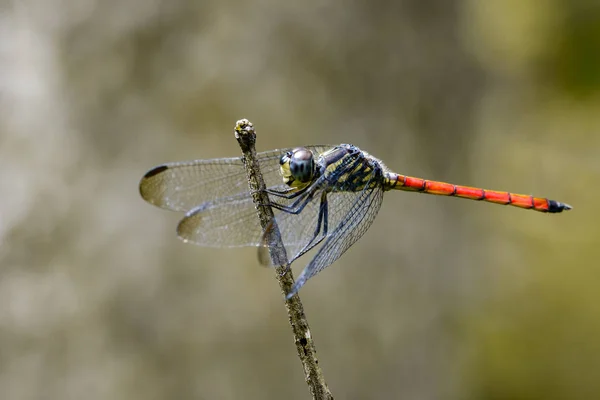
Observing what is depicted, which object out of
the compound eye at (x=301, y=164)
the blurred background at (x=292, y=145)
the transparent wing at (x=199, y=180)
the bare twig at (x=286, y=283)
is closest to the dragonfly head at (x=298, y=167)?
the compound eye at (x=301, y=164)

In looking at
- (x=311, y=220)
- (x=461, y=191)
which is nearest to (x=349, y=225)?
(x=311, y=220)

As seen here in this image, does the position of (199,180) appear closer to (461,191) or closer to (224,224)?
(224,224)

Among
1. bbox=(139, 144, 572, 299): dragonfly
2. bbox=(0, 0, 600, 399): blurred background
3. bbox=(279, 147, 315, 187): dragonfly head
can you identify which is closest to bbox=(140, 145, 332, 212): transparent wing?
bbox=(139, 144, 572, 299): dragonfly

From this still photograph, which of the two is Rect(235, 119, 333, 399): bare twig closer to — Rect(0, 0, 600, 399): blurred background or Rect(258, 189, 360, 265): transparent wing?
Rect(258, 189, 360, 265): transparent wing

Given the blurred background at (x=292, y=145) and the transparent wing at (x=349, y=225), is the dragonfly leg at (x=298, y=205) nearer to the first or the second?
the transparent wing at (x=349, y=225)

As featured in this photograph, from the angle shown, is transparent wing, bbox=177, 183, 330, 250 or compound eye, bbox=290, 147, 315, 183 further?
transparent wing, bbox=177, 183, 330, 250

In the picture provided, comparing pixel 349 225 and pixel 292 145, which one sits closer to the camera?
pixel 349 225

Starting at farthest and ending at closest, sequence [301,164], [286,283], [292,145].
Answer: [292,145], [301,164], [286,283]

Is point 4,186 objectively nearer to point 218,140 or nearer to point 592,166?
point 218,140
